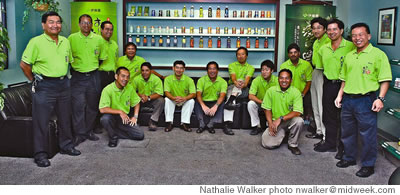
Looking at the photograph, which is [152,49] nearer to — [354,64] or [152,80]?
[152,80]

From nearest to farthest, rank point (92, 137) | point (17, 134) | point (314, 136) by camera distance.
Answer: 1. point (17, 134)
2. point (92, 137)
3. point (314, 136)

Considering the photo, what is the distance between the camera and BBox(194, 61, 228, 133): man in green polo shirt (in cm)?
549

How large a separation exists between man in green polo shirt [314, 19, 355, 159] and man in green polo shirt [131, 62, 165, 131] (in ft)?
7.62

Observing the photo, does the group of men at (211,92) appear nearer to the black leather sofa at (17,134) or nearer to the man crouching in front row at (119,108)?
the man crouching in front row at (119,108)

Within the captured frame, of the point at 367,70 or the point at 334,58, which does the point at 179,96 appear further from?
the point at 367,70

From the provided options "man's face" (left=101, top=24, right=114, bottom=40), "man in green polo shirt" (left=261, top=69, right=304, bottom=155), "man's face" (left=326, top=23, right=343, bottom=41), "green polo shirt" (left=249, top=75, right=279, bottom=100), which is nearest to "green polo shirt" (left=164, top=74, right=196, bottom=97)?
"green polo shirt" (left=249, top=75, right=279, bottom=100)

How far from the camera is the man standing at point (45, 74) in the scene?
3793 mm

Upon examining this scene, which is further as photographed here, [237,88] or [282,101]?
[237,88]

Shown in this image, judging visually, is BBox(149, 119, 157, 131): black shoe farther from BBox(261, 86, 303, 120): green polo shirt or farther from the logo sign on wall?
the logo sign on wall

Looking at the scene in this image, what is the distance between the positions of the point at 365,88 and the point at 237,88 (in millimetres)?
2438

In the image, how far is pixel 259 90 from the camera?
18.1 feet

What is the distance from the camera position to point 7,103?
421cm

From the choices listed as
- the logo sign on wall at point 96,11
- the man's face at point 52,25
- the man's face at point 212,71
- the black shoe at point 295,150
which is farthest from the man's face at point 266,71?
the logo sign on wall at point 96,11

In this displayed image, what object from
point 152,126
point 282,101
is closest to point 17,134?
point 152,126
